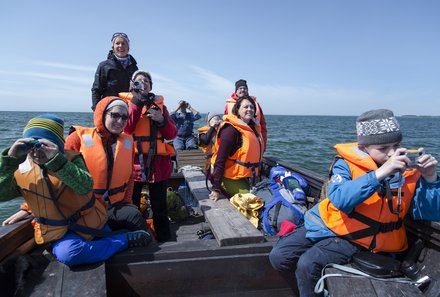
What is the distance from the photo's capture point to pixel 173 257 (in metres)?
2.25

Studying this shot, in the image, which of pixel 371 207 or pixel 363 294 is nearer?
pixel 363 294

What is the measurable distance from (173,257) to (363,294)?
4.20ft

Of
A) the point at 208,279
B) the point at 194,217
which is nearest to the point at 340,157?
the point at 208,279

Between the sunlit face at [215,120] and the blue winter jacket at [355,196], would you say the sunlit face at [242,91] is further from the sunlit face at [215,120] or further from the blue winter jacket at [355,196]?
the blue winter jacket at [355,196]

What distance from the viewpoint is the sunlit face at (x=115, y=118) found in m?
2.62

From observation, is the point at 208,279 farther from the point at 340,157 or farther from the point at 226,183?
the point at 226,183

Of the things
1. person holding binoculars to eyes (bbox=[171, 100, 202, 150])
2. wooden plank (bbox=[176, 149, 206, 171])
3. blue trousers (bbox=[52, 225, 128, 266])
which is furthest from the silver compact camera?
person holding binoculars to eyes (bbox=[171, 100, 202, 150])

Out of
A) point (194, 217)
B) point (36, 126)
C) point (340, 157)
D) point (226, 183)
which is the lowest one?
point (194, 217)

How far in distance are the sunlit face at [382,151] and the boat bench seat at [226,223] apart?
3.52 feet

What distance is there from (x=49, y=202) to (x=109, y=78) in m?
2.35

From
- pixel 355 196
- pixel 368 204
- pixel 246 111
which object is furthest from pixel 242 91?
pixel 355 196

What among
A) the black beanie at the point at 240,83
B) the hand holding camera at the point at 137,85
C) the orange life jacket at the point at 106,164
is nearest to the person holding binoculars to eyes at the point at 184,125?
the black beanie at the point at 240,83

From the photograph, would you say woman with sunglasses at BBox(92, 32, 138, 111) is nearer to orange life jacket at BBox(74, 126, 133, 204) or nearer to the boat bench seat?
orange life jacket at BBox(74, 126, 133, 204)

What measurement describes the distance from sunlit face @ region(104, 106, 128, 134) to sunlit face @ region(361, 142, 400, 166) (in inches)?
78.5
